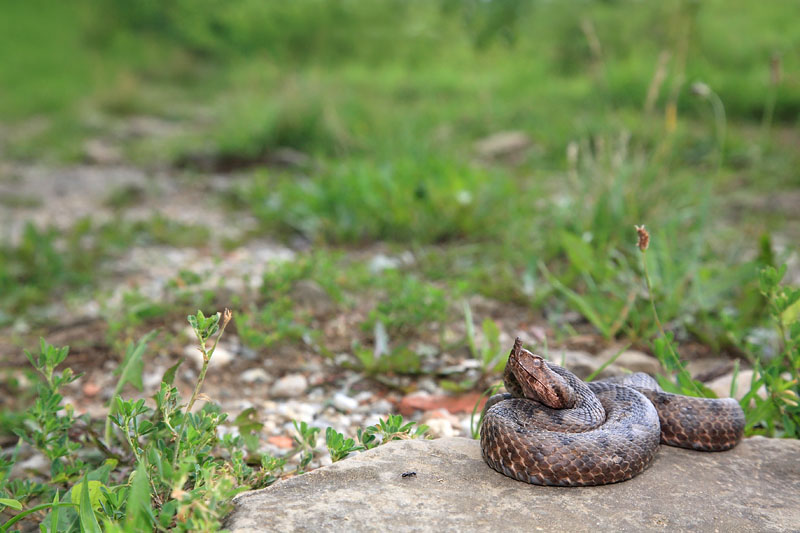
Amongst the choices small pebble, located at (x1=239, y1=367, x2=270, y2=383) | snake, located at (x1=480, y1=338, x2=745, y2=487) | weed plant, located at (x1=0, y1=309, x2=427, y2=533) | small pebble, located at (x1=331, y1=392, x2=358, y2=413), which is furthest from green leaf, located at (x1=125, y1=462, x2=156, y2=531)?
small pebble, located at (x1=239, y1=367, x2=270, y2=383)

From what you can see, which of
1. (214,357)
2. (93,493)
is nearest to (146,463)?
(93,493)

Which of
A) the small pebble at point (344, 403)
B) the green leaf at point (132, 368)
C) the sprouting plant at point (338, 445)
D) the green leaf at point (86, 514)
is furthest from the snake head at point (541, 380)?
the green leaf at point (132, 368)

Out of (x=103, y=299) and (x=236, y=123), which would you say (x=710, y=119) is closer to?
(x=236, y=123)

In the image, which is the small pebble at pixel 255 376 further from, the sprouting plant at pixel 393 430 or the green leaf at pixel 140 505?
the green leaf at pixel 140 505

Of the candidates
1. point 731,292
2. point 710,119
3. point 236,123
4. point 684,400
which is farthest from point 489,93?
point 684,400

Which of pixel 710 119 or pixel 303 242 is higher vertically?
pixel 710 119

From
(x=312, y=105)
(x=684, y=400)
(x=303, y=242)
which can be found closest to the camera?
Answer: (x=684, y=400)

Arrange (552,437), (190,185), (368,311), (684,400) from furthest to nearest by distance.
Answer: (190,185), (368,311), (684,400), (552,437)
